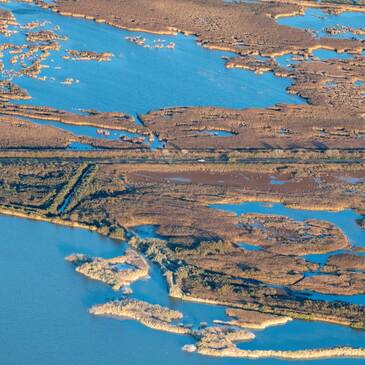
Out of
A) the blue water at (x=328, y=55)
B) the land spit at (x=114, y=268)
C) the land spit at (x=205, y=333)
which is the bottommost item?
the land spit at (x=205, y=333)

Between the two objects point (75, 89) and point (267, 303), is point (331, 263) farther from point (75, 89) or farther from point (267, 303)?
point (75, 89)

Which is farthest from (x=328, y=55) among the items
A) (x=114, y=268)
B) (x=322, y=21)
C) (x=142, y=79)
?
(x=114, y=268)

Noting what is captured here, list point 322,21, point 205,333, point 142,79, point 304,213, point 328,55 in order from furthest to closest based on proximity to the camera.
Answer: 1. point 322,21
2. point 328,55
3. point 142,79
4. point 304,213
5. point 205,333

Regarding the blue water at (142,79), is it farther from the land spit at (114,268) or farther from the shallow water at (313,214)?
the land spit at (114,268)

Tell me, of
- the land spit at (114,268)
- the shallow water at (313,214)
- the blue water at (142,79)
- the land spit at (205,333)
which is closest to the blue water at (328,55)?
the blue water at (142,79)

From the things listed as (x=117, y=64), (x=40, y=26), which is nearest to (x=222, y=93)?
(x=117, y=64)

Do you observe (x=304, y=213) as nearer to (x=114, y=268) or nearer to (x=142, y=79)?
(x=114, y=268)
